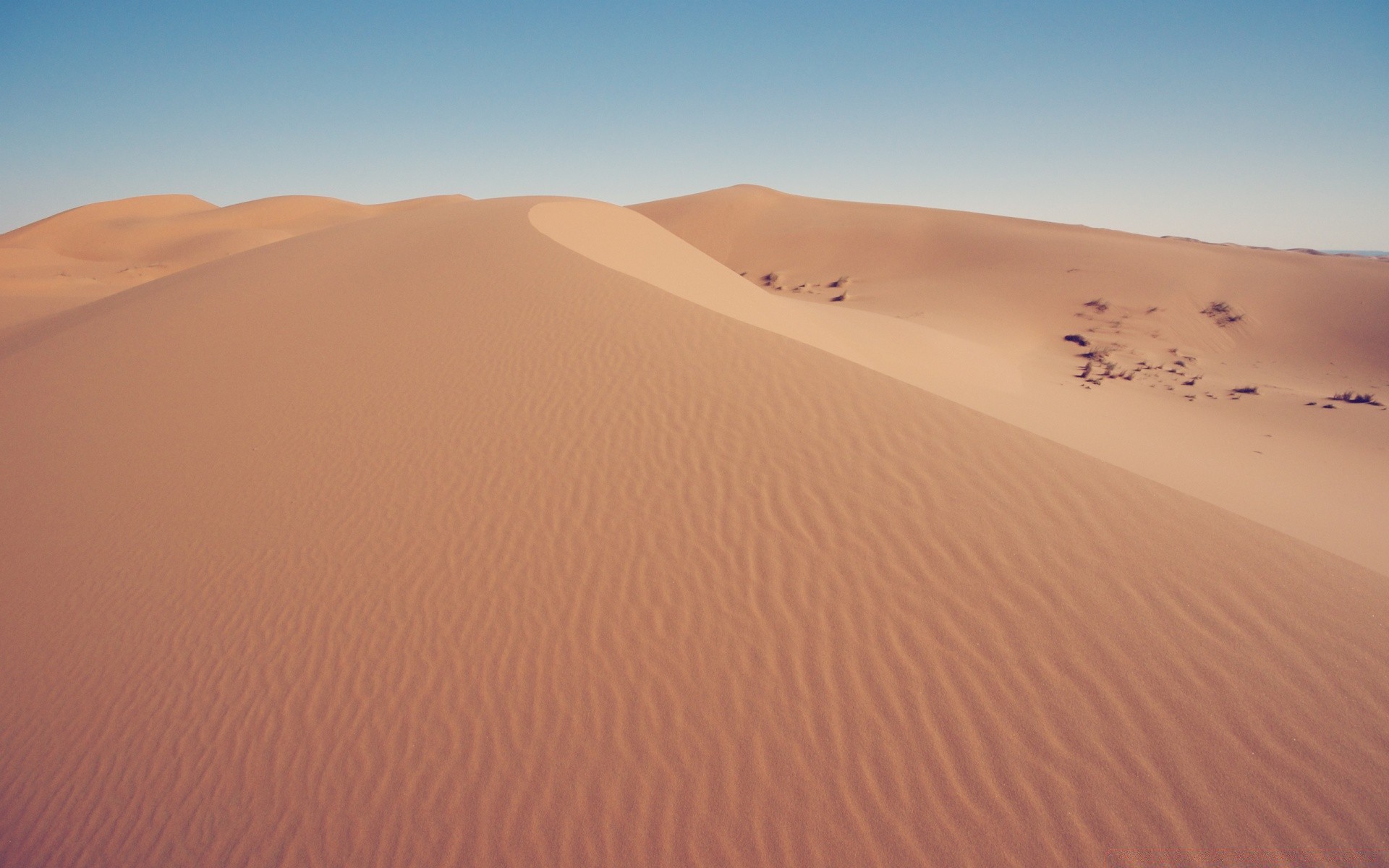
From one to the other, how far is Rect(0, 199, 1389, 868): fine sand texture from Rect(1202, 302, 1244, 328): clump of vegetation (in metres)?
20.0

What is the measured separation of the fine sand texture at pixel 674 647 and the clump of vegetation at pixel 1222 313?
787 inches

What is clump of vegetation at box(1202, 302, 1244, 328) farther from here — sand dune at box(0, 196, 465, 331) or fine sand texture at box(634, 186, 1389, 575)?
sand dune at box(0, 196, 465, 331)

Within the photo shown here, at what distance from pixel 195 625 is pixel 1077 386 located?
15176 mm

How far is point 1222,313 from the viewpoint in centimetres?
1941

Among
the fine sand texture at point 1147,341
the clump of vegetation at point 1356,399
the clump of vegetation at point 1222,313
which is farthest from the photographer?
Result: the clump of vegetation at point 1222,313

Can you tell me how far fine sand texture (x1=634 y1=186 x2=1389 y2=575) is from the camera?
26.4 ft

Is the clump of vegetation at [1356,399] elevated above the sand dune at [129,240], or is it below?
below

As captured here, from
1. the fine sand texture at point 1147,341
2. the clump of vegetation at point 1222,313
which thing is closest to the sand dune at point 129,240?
the fine sand texture at point 1147,341

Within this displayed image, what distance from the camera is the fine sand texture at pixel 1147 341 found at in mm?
8039

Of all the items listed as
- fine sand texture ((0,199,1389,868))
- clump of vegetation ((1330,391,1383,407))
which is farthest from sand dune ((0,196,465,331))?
clump of vegetation ((1330,391,1383,407))

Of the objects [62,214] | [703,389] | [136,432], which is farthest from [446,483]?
[62,214]

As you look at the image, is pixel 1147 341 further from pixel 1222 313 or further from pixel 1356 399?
pixel 1356 399

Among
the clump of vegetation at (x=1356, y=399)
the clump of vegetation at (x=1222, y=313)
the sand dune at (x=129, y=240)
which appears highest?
the sand dune at (x=129, y=240)

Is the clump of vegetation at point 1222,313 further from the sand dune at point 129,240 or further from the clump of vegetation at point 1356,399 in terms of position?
the sand dune at point 129,240
